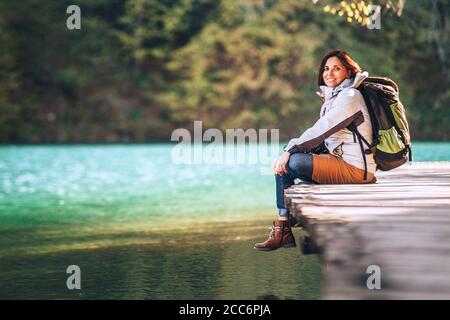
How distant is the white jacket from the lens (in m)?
5.72

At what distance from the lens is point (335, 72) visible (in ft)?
19.6

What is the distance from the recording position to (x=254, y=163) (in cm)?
2239

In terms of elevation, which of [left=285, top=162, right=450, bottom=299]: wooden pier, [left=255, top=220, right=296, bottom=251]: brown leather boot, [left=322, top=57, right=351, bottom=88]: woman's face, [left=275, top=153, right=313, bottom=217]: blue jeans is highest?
[left=322, top=57, right=351, bottom=88]: woman's face

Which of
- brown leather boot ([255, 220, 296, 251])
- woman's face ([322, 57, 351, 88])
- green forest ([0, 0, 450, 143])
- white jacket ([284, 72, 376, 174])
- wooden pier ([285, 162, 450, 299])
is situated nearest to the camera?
wooden pier ([285, 162, 450, 299])

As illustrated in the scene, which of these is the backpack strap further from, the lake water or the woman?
the lake water

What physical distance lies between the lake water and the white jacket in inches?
→ 33.4

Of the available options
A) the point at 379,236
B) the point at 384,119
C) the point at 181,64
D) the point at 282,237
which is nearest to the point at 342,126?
the point at 384,119

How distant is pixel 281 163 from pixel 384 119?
0.72m

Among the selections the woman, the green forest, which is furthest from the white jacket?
the green forest

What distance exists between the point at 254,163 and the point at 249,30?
1627 cm

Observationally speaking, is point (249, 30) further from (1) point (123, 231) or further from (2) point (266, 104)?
(1) point (123, 231)

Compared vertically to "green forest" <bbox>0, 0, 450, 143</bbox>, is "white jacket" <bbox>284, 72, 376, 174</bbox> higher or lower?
lower

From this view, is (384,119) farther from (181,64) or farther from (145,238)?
(181,64)

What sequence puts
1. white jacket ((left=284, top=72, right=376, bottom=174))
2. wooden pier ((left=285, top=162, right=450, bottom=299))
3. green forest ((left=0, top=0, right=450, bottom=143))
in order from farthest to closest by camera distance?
green forest ((left=0, top=0, right=450, bottom=143)) < white jacket ((left=284, top=72, right=376, bottom=174)) < wooden pier ((left=285, top=162, right=450, bottom=299))
